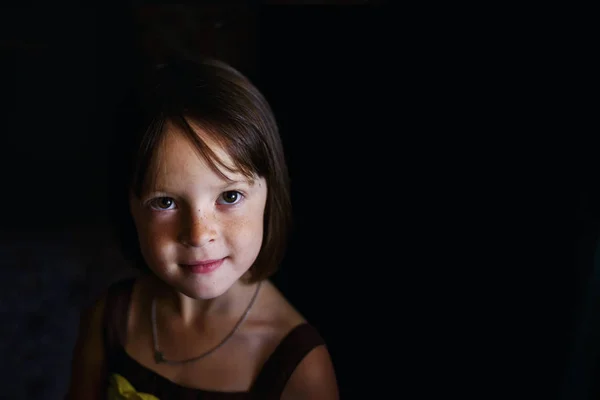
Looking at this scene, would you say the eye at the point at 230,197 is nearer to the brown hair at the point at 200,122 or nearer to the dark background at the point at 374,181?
the brown hair at the point at 200,122

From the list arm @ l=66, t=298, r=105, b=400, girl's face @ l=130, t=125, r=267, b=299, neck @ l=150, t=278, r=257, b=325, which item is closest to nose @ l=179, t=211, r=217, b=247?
girl's face @ l=130, t=125, r=267, b=299

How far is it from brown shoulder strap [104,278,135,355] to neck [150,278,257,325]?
6cm

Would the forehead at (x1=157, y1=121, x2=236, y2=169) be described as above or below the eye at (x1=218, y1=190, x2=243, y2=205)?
above

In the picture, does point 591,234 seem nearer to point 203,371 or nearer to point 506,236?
point 506,236

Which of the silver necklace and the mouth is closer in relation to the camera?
the mouth

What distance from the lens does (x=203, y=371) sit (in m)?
0.66

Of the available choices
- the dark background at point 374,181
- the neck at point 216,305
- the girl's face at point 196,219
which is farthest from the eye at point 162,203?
the dark background at point 374,181

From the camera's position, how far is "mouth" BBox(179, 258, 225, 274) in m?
0.56

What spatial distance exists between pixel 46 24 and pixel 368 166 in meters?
0.52

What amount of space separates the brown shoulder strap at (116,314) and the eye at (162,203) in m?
0.23

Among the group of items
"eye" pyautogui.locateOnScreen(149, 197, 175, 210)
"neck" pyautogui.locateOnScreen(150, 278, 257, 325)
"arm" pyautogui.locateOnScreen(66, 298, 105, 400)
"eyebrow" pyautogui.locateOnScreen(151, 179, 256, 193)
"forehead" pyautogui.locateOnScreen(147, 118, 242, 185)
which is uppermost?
"forehead" pyautogui.locateOnScreen(147, 118, 242, 185)

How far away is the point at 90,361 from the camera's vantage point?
733 millimetres

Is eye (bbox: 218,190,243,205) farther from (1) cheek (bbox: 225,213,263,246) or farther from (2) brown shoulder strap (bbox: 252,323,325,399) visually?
(2) brown shoulder strap (bbox: 252,323,325,399)

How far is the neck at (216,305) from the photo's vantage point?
27.0 inches
